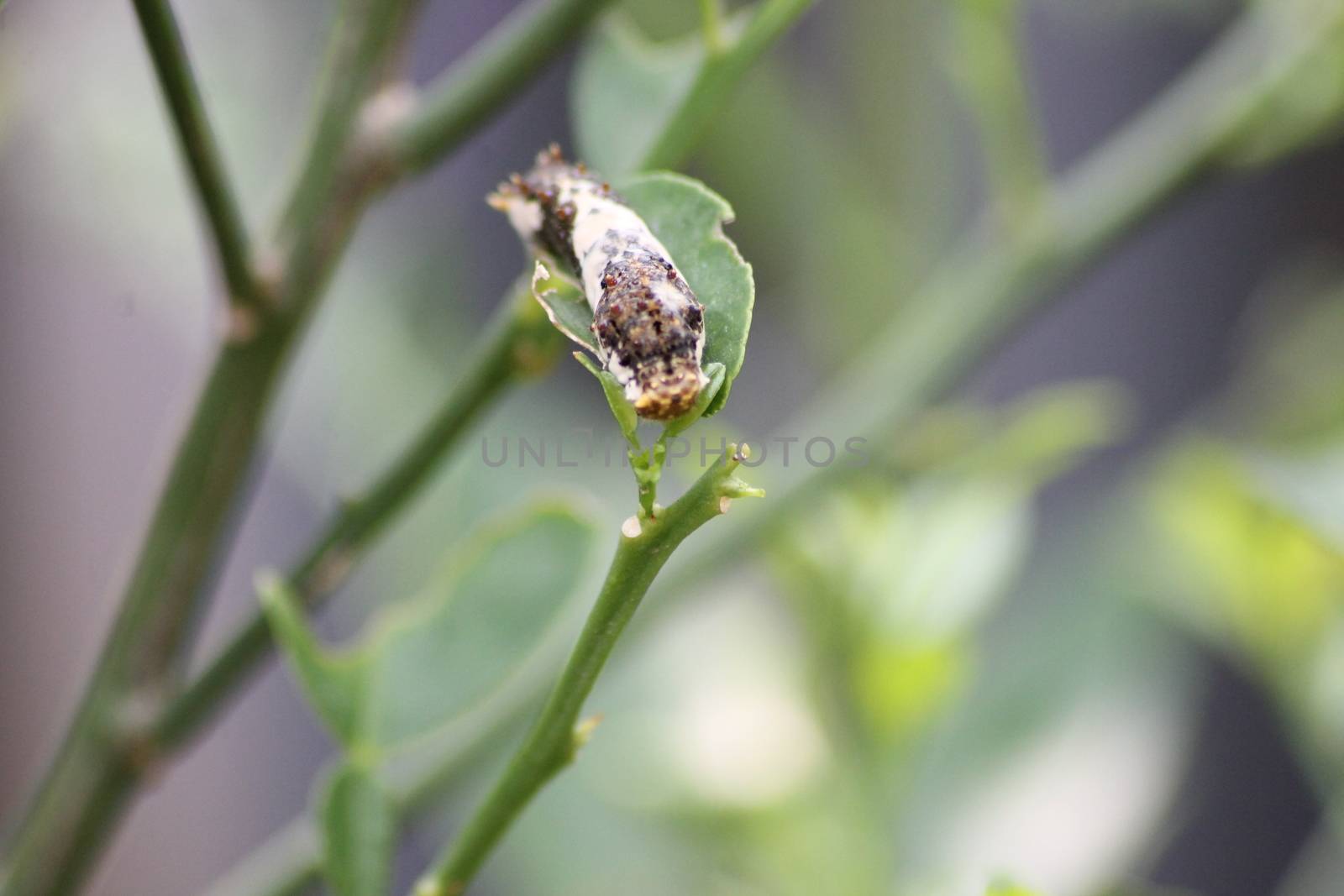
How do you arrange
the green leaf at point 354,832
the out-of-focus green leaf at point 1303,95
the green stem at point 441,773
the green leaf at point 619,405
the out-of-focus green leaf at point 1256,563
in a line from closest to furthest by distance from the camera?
the green leaf at point 619,405
the green leaf at point 354,832
the green stem at point 441,773
the out-of-focus green leaf at point 1303,95
the out-of-focus green leaf at point 1256,563

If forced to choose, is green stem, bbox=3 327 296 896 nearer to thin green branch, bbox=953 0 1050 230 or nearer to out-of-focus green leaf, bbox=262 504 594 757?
out-of-focus green leaf, bbox=262 504 594 757

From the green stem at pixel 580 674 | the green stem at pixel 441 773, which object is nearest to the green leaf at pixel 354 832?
the green stem at pixel 580 674

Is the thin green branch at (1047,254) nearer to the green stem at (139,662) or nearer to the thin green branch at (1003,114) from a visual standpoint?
the thin green branch at (1003,114)

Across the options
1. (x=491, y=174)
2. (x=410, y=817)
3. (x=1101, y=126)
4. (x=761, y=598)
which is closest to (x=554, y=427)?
(x=761, y=598)

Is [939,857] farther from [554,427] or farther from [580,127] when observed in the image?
[580,127]

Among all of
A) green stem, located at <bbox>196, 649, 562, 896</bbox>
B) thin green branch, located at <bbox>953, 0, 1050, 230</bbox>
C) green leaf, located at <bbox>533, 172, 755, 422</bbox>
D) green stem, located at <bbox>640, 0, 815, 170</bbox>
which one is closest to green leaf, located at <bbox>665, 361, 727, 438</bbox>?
green leaf, located at <bbox>533, 172, 755, 422</bbox>

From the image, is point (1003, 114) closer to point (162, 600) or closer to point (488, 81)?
point (488, 81)
